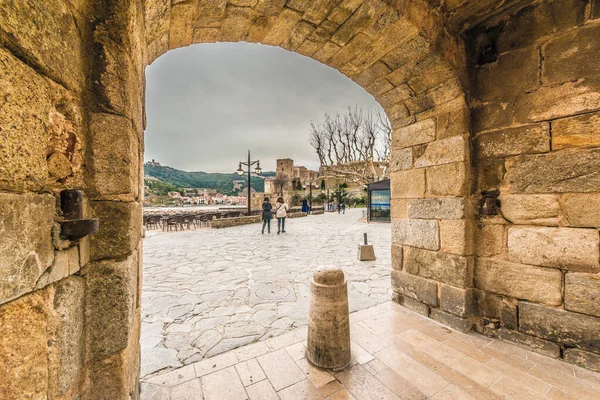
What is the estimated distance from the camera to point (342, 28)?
2.11m

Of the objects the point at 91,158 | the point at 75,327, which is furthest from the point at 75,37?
the point at 75,327

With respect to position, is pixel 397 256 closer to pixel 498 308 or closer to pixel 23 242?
pixel 498 308

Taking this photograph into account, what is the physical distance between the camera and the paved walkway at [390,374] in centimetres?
176

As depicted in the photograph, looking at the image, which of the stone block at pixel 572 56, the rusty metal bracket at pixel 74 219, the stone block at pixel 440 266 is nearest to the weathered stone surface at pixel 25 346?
the rusty metal bracket at pixel 74 219

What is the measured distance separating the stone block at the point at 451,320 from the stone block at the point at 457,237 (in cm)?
68

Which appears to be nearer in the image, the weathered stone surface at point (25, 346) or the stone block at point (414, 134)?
the weathered stone surface at point (25, 346)

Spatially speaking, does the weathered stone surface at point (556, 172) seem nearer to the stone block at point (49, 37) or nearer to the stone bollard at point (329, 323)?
the stone bollard at point (329, 323)

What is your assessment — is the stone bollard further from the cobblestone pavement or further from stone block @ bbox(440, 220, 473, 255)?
stone block @ bbox(440, 220, 473, 255)

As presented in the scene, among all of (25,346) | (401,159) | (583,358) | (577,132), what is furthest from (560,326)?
(25,346)

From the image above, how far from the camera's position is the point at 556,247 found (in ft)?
6.95

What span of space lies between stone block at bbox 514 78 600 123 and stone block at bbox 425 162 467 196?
659 mm

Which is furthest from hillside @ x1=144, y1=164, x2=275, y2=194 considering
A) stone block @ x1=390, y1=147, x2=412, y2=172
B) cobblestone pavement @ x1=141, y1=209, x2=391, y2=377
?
stone block @ x1=390, y1=147, x2=412, y2=172

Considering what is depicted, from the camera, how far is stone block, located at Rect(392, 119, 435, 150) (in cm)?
284

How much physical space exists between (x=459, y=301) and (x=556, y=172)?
147 centimetres
